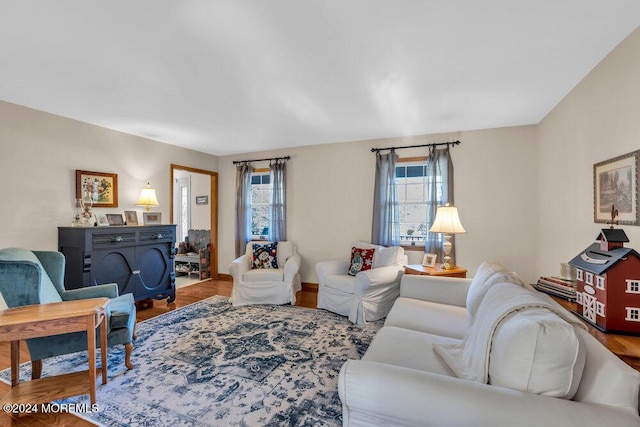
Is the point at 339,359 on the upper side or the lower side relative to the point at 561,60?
lower

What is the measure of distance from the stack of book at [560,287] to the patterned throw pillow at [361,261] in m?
1.91

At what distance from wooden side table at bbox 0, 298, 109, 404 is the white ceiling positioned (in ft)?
5.83

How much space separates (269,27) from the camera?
65.6 inches

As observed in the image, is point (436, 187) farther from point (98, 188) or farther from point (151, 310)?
point (98, 188)

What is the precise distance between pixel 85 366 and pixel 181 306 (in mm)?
1497

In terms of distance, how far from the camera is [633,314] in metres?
1.32

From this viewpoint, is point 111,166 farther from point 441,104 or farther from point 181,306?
point 441,104

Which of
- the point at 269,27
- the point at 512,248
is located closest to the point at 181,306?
the point at 269,27

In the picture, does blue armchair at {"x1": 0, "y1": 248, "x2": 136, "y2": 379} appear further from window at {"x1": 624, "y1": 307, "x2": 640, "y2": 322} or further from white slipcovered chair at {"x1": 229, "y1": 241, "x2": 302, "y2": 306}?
window at {"x1": 624, "y1": 307, "x2": 640, "y2": 322}

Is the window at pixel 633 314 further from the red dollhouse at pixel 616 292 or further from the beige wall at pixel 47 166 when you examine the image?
the beige wall at pixel 47 166

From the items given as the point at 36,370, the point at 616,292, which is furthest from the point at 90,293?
the point at 616,292

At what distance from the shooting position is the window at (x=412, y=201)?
4.01 metres

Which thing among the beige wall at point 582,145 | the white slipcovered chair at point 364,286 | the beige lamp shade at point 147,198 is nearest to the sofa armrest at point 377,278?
the white slipcovered chair at point 364,286

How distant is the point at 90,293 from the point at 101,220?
4.51 ft
